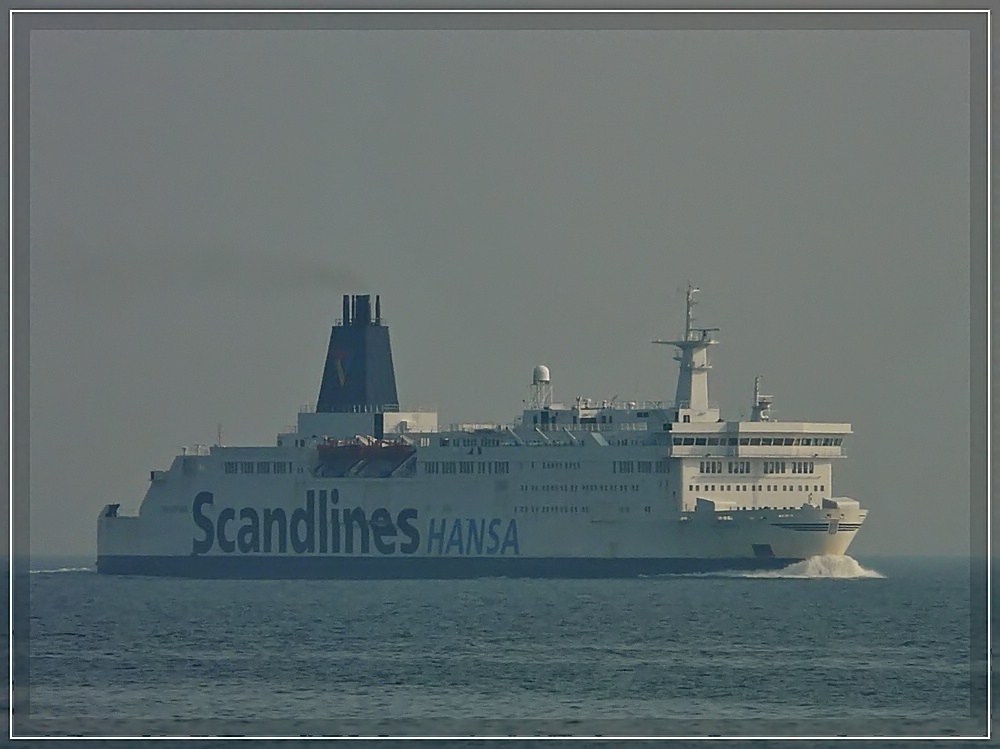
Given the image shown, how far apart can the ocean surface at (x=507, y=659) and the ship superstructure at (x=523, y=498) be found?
2.61ft

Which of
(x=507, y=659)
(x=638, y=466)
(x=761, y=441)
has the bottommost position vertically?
(x=507, y=659)

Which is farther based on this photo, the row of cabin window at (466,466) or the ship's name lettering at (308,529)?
the ship's name lettering at (308,529)

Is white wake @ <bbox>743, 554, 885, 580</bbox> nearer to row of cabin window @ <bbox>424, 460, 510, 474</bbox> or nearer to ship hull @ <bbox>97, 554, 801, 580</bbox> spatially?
ship hull @ <bbox>97, 554, 801, 580</bbox>

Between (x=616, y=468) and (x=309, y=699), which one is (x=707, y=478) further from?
(x=309, y=699)

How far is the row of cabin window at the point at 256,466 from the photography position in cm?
7256

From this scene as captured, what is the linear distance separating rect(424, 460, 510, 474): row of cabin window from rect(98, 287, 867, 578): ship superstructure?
5cm

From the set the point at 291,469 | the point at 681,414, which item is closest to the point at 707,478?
the point at 681,414

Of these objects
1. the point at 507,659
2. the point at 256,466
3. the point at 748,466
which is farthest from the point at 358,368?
the point at 507,659

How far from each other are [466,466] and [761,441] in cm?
711

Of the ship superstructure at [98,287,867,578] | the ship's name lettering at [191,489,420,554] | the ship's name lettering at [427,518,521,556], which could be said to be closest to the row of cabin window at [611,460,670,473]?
the ship superstructure at [98,287,867,578]

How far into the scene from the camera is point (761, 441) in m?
68.6

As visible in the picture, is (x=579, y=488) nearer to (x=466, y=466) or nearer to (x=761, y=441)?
(x=466, y=466)

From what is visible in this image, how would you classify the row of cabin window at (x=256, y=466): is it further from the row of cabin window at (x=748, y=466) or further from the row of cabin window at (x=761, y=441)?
the row of cabin window at (x=748, y=466)

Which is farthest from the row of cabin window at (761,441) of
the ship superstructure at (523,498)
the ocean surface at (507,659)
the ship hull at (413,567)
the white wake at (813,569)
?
the white wake at (813,569)
